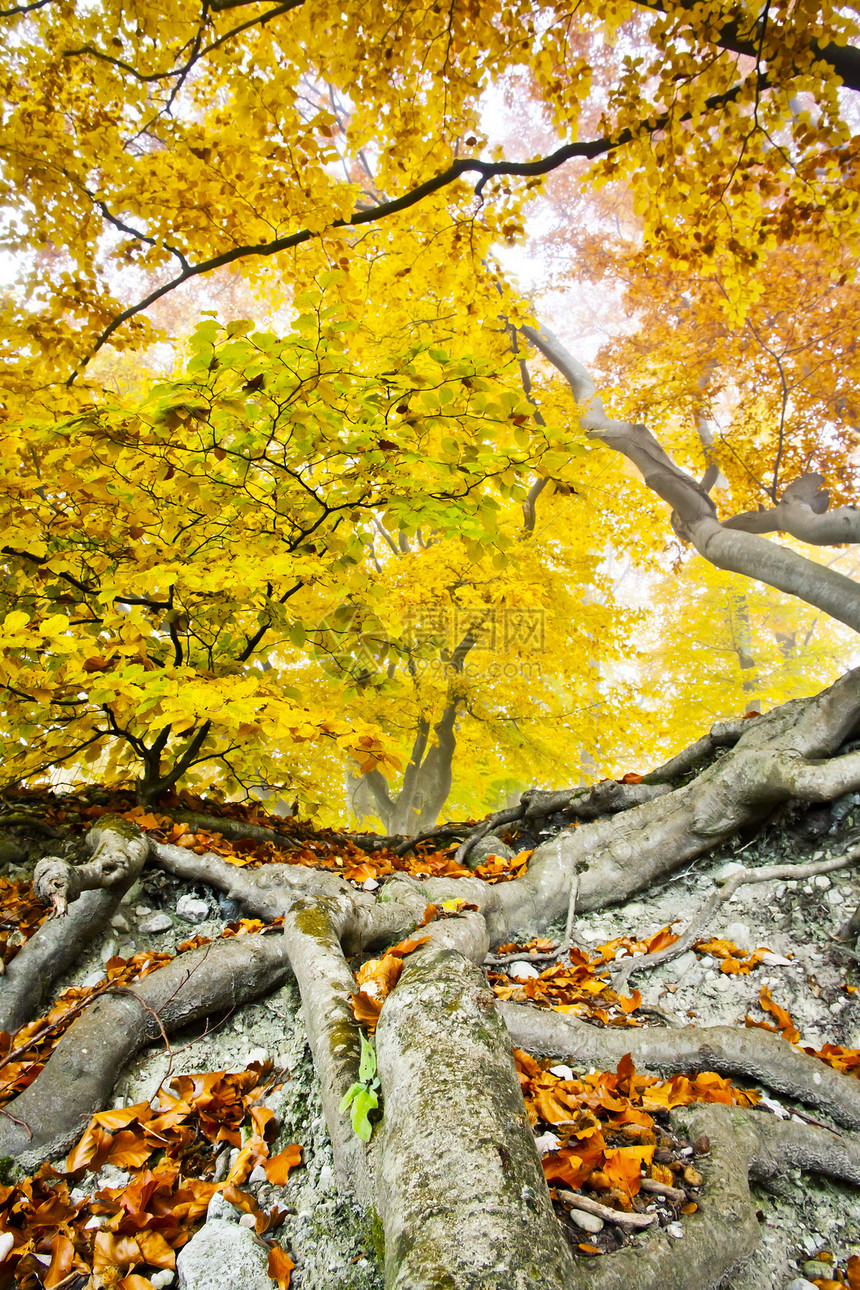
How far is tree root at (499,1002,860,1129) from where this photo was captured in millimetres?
1827

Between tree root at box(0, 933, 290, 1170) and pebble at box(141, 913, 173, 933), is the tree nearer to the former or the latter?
tree root at box(0, 933, 290, 1170)

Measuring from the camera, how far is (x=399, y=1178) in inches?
39.7

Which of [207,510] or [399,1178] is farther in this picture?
[207,510]

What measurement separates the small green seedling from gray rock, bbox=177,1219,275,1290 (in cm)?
26

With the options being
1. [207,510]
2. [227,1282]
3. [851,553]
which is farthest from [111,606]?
[851,553]

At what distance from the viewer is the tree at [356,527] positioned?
131cm

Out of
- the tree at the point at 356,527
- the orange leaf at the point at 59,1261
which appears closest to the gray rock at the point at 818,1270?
the tree at the point at 356,527

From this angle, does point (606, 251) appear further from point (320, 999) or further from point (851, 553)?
point (851, 553)

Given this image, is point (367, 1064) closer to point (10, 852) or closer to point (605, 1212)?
point (605, 1212)

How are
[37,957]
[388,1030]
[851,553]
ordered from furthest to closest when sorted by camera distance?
[851,553], [37,957], [388,1030]

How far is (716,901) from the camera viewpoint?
271 centimetres

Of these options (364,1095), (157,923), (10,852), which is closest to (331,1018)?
(364,1095)

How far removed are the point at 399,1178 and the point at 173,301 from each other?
17769 mm

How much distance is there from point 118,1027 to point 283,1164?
727mm
